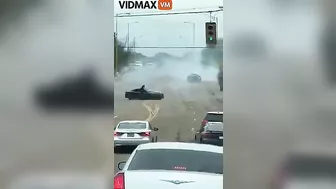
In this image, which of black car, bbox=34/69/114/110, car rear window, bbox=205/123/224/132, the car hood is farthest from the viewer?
black car, bbox=34/69/114/110

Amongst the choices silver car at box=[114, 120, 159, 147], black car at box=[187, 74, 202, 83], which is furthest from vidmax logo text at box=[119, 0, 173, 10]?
silver car at box=[114, 120, 159, 147]

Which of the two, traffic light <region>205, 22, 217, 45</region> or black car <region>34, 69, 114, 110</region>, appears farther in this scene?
black car <region>34, 69, 114, 110</region>

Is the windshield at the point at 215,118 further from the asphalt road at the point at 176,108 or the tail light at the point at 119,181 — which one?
the tail light at the point at 119,181

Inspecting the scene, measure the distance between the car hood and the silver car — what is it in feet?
0.67

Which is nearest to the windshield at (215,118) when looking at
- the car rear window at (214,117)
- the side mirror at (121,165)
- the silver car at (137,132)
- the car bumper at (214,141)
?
the car rear window at (214,117)

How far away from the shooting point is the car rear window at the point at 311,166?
311 cm

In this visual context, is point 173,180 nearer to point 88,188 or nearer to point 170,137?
point 170,137

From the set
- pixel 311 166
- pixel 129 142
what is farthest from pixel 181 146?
pixel 311 166

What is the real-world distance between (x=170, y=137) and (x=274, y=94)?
781 millimetres

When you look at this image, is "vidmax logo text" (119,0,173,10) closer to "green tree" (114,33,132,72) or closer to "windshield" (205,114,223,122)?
"green tree" (114,33,132,72)

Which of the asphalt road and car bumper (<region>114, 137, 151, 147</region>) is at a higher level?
the asphalt road

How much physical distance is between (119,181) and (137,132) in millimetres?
351

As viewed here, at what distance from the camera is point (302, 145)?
3.12 meters

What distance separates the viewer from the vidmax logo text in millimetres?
3035
